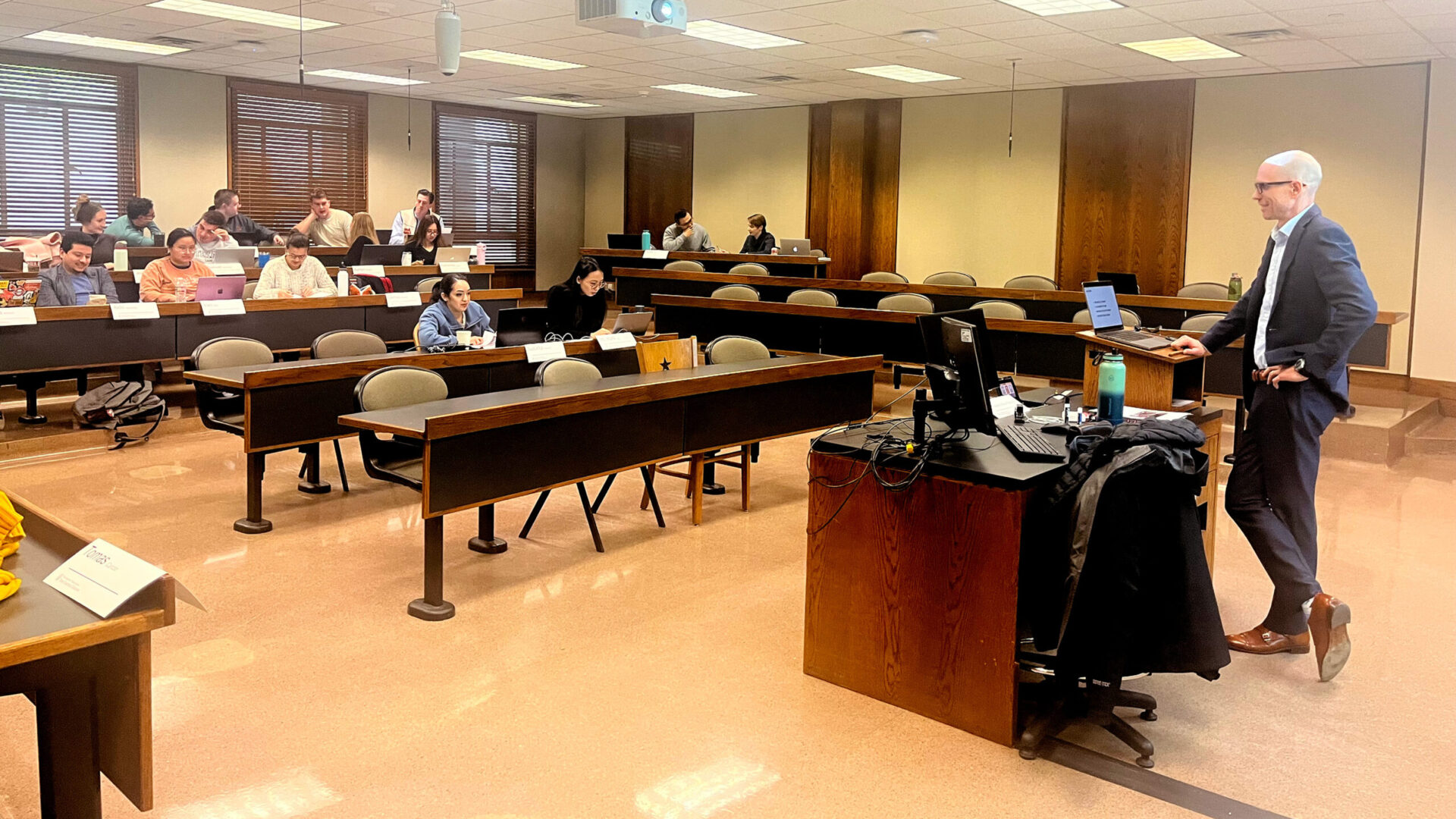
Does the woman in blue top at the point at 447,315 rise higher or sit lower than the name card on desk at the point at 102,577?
higher

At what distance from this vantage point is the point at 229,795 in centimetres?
280

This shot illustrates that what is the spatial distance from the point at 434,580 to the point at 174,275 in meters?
4.67

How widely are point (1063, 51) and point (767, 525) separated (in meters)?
5.88

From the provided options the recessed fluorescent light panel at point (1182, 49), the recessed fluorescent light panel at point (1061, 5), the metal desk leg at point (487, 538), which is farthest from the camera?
the recessed fluorescent light panel at point (1182, 49)

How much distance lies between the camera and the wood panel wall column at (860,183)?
13.3 meters

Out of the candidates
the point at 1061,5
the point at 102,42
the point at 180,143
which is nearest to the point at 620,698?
the point at 1061,5

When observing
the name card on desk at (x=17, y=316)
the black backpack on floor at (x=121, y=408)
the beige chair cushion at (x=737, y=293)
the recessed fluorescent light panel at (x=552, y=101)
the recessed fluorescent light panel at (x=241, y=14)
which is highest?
the recessed fluorescent light panel at (x=552, y=101)

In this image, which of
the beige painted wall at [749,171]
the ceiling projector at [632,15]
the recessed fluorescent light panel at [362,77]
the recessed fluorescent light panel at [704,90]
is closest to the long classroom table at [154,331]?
the ceiling projector at [632,15]

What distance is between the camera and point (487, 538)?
16.1ft

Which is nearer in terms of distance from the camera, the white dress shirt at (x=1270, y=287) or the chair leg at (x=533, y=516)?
the white dress shirt at (x=1270, y=287)

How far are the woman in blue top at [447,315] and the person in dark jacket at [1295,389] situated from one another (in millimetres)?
4001

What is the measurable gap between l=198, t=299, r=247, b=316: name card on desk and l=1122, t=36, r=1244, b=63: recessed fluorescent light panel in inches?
270

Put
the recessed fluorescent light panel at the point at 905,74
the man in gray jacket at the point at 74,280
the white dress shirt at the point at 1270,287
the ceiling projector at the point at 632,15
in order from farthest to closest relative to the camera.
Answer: the recessed fluorescent light panel at the point at 905,74 < the man in gray jacket at the point at 74,280 < the ceiling projector at the point at 632,15 < the white dress shirt at the point at 1270,287

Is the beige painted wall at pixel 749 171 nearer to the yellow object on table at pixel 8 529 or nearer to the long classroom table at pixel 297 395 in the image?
the long classroom table at pixel 297 395
